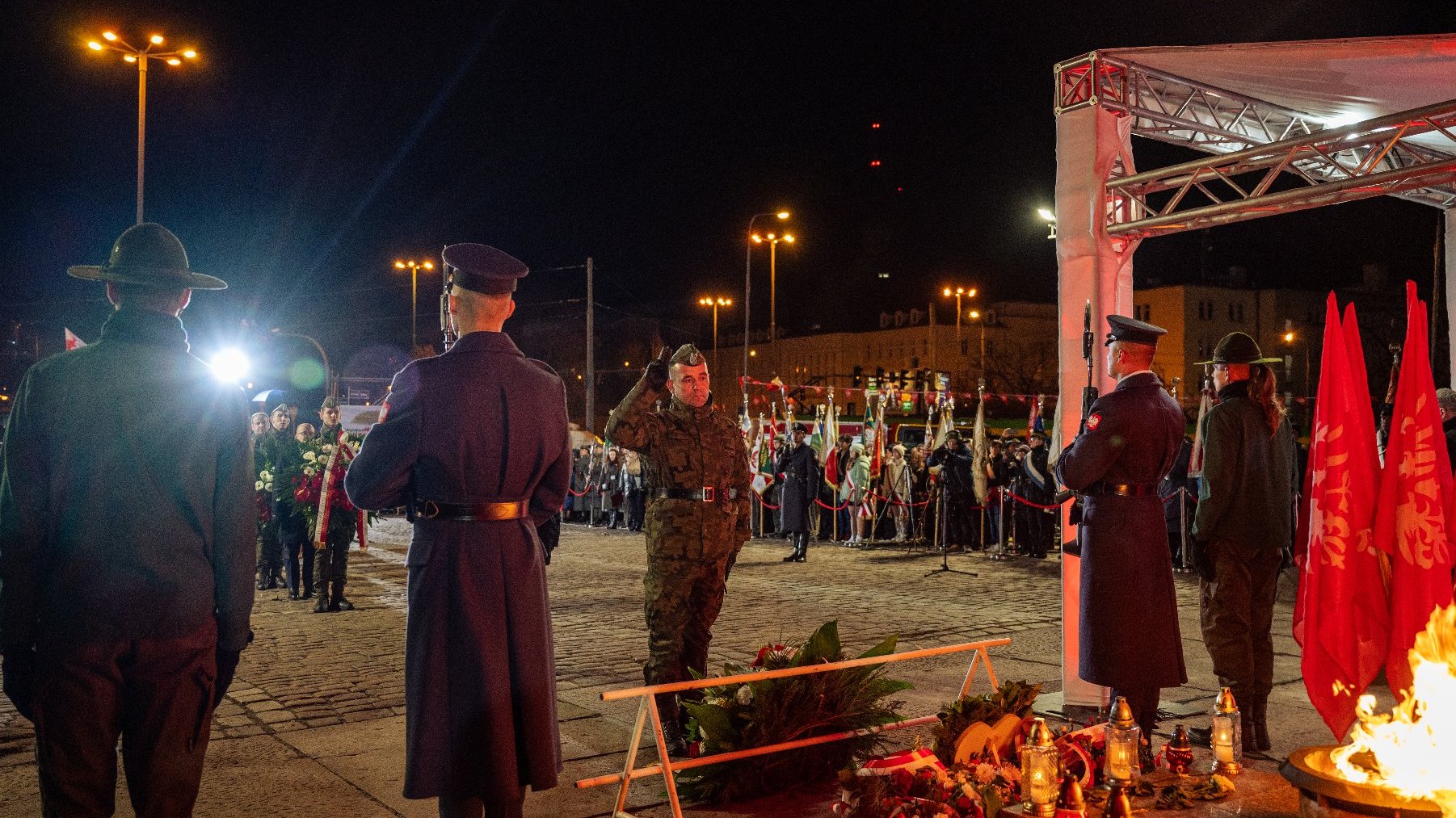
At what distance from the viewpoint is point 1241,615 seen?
20.3ft

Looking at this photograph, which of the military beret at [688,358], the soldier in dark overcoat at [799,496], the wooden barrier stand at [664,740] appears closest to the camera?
the wooden barrier stand at [664,740]

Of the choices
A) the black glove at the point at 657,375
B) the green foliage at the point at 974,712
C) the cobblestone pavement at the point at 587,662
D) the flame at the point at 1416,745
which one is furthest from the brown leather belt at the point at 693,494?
the flame at the point at 1416,745

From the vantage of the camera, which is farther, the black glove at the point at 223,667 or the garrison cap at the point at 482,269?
the garrison cap at the point at 482,269

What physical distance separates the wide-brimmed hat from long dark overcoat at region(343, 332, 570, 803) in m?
0.77

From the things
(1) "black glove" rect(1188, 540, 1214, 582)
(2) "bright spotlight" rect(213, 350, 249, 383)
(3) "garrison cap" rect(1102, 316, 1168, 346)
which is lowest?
(1) "black glove" rect(1188, 540, 1214, 582)

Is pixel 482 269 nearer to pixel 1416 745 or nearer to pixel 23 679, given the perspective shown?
pixel 23 679

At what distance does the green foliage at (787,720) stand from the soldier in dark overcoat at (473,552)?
158 cm

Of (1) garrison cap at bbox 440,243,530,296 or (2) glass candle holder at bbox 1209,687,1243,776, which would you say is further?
(2) glass candle holder at bbox 1209,687,1243,776

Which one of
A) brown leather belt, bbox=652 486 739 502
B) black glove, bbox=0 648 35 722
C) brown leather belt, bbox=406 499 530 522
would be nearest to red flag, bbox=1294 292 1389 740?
brown leather belt, bbox=652 486 739 502

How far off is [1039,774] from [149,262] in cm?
388

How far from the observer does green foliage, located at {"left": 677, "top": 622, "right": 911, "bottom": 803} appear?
17.1ft

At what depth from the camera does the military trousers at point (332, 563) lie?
11.9 m

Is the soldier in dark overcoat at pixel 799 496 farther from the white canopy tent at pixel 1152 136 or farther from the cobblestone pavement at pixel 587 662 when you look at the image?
the white canopy tent at pixel 1152 136

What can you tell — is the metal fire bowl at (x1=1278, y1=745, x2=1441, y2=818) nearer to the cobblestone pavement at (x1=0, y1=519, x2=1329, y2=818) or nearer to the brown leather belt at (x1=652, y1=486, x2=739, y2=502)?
the cobblestone pavement at (x1=0, y1=519, x2=1329, y2=818)
